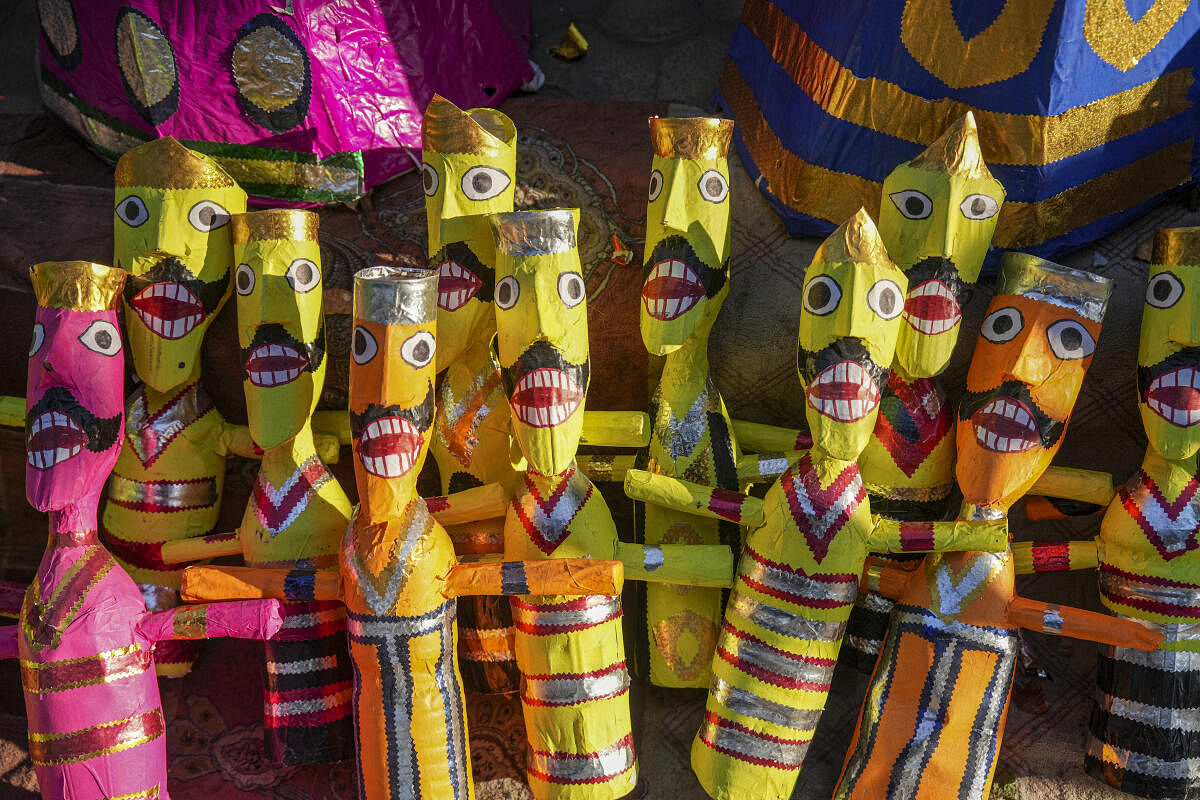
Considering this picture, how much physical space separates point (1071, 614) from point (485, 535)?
41.0 inches

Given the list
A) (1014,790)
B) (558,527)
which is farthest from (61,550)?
(1014,790)

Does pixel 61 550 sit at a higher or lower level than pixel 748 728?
higher

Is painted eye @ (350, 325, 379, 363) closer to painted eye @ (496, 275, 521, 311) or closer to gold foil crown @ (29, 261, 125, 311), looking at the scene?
painted eye @ (496, 275, 521, 311)

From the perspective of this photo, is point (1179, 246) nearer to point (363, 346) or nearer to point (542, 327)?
point (542, 327)

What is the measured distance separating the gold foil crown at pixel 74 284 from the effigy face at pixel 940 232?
4.64 feet

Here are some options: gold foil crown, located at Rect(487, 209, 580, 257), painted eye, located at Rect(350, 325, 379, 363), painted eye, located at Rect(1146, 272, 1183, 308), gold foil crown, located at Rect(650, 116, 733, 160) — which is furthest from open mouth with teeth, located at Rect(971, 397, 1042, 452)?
painted eye, located at Rect(350, 325, 379, 363)

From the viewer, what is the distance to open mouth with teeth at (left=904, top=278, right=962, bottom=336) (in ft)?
6.04

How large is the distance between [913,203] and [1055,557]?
68 cm

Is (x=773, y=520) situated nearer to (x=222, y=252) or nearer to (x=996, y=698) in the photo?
(x=996, y=698)

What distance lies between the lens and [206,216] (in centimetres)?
198

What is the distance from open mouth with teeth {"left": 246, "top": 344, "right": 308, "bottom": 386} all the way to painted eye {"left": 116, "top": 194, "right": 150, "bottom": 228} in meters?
0.36

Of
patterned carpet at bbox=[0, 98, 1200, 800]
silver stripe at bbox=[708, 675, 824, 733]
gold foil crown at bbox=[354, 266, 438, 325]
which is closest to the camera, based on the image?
gold foil crown at bbox=[354, 266, 438, 325]

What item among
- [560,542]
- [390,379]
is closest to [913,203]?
[560,542]

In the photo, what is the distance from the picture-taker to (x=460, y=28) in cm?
244
